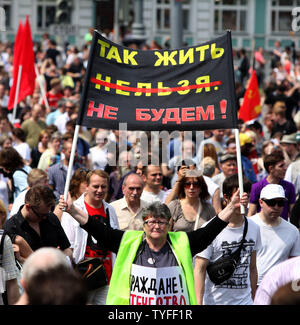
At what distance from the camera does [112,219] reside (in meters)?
7.61

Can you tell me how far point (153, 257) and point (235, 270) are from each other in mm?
1006

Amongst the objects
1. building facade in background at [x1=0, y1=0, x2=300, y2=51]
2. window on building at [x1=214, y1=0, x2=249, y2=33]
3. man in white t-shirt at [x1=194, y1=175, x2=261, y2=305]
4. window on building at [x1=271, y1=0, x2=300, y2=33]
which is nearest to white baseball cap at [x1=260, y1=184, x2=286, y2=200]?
man in white t-shirt at [x1=194, y1=175, x2=261, y2=305]

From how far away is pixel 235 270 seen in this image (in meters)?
6.71

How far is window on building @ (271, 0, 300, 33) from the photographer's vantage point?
42.2 metres

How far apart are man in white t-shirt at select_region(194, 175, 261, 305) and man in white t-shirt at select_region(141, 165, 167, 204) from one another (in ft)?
8.40

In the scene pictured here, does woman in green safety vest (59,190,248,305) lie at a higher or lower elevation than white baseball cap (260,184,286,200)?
lower

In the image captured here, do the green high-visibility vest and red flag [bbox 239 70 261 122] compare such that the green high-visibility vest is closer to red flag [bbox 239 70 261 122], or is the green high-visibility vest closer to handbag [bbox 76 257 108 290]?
handbag [bbox 76 257 108 290]

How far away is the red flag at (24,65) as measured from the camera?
50.8 feet

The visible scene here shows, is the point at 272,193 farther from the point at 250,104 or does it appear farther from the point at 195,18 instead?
the point at 195,18

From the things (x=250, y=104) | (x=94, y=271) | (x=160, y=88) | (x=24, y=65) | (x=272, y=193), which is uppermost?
(x=24, y=65)

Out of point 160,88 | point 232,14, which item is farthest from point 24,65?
point 232,14

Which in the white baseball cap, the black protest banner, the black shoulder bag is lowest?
the black shoulder bag

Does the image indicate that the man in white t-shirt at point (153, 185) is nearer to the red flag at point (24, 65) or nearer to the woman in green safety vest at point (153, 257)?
the woman in green safety vest at point (153, 257)

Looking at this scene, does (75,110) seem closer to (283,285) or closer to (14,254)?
(14,254)
